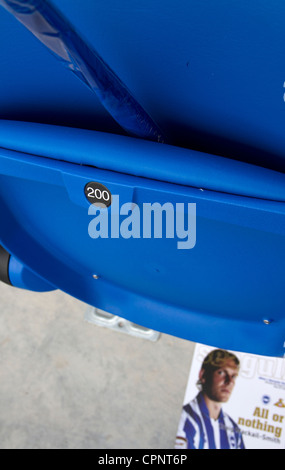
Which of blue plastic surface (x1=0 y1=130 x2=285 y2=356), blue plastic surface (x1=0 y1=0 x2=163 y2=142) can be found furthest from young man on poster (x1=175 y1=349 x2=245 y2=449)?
blue plastic surface (x1=0 y1=0 x2=163 y2=142)

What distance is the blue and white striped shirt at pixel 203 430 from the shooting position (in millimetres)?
1409

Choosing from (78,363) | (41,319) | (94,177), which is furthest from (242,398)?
(94,177)

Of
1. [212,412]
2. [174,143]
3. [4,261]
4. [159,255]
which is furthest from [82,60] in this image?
[212,412]

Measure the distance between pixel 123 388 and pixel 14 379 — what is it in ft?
1.15

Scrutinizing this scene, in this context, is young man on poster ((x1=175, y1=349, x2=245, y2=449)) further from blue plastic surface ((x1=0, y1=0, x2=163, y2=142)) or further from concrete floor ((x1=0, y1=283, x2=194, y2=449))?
blue plastic surface ((x1=0, y1=0, x2=163, y2=142))

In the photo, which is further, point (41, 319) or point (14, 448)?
point (41, 319)

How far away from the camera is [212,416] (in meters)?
1.43

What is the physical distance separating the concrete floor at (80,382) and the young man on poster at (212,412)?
5 cm

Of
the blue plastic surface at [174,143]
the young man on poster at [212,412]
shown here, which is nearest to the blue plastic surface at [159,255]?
the blue plastic surface at [174,143]

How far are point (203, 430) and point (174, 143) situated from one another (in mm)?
1136

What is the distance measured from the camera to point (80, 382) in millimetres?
1545

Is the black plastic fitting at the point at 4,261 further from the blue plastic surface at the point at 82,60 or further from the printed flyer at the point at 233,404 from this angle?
the printed flyer at the point at 233,404
